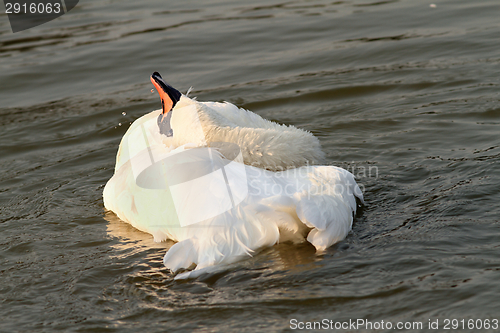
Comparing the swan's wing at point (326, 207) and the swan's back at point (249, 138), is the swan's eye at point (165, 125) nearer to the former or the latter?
the swan's back at point (249, 138)

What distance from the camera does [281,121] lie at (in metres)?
6.47

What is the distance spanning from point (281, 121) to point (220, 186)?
3.05 meters

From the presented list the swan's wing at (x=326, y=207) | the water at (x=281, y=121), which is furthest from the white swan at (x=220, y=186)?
the water at (x=281, y=121)

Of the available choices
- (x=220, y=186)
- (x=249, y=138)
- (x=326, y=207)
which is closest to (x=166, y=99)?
(x=249, y=138)

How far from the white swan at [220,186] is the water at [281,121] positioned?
6.6 inches

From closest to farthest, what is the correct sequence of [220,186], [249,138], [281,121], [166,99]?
[220,186] < [249,138] < [166,99] < [281,121]

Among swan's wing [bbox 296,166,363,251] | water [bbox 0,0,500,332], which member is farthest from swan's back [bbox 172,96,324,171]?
water [bbox 0,0,500,332]

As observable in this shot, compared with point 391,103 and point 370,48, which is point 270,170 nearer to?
point 391,103

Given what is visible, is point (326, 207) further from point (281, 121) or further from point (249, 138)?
point (281, 121)

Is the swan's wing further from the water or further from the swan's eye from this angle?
the swan's eye

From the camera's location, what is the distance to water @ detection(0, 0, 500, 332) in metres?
3.26

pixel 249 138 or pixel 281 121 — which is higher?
pixel 249 138

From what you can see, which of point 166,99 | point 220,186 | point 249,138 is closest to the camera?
point 220,186

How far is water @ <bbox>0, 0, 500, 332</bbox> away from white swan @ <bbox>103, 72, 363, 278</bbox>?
167 millimetres
